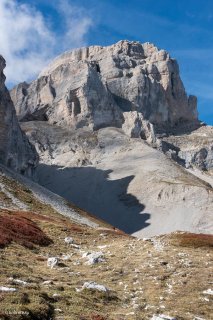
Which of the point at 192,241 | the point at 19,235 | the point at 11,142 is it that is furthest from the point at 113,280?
the point at 11,142

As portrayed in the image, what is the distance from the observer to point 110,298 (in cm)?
2264

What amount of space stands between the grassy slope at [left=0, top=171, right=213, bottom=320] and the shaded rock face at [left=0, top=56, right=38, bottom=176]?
8804 cm

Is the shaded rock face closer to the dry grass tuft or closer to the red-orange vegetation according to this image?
the red-orange vegetation

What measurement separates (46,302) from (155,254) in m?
16.7

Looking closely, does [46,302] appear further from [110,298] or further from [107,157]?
[107,157]

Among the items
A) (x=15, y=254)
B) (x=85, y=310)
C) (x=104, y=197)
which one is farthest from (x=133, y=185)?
(x=85, y=310)

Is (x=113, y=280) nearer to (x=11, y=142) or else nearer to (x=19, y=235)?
(x=19, y=235)

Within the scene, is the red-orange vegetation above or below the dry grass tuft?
below

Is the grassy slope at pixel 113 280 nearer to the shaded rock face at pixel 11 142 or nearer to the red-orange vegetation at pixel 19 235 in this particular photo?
the red-orange vegetation at pixel 19 235

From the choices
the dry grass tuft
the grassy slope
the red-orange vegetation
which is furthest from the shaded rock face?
the grassy slope

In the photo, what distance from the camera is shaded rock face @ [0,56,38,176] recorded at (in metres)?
128

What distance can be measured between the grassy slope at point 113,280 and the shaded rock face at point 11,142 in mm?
88044

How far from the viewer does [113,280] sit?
2728 centimetres

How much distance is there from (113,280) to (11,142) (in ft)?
361
